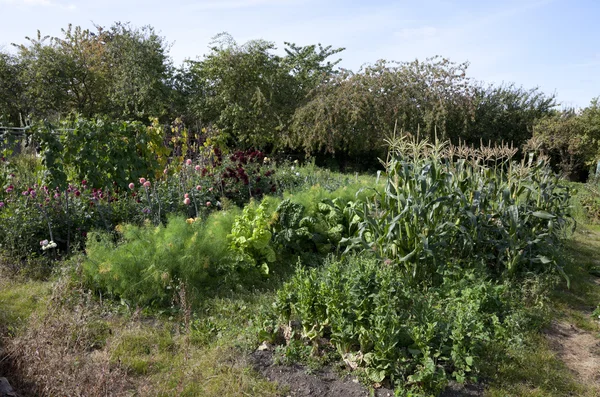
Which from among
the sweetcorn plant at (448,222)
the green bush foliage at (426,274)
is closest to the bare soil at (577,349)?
the green bush foliage at (426,274)

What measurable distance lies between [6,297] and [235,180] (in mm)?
3327

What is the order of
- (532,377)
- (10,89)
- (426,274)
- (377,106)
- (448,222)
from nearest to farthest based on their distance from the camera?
(532,377) < (448,222) < (426,274) < (377,106) < (10,89)

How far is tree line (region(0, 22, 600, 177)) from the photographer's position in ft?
47.8

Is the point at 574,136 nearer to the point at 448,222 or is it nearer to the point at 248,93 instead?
the point at 248,93

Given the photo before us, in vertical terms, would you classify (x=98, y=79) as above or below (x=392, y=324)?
above

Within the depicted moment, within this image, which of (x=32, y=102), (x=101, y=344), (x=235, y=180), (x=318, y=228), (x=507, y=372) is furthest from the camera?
(x=32, y=102)

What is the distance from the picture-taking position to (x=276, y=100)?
15516 mm

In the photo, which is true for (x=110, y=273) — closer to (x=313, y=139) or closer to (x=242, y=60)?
(x=313, y=139)

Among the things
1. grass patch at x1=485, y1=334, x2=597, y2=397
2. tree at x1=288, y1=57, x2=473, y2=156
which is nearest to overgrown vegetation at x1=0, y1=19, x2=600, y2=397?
grass patch at x1=485, y1=334, x2=597, y2=397

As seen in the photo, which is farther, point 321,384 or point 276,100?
point 276,100

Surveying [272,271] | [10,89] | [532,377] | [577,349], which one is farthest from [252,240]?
[10,89]

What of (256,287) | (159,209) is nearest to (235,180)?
(159,209)

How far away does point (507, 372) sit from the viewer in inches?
121

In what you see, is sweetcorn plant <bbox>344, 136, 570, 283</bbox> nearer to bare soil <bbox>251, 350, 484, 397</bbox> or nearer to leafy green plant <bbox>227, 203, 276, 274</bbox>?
leafy green plant <bbox>227, 203, 276, 274</bbox>
